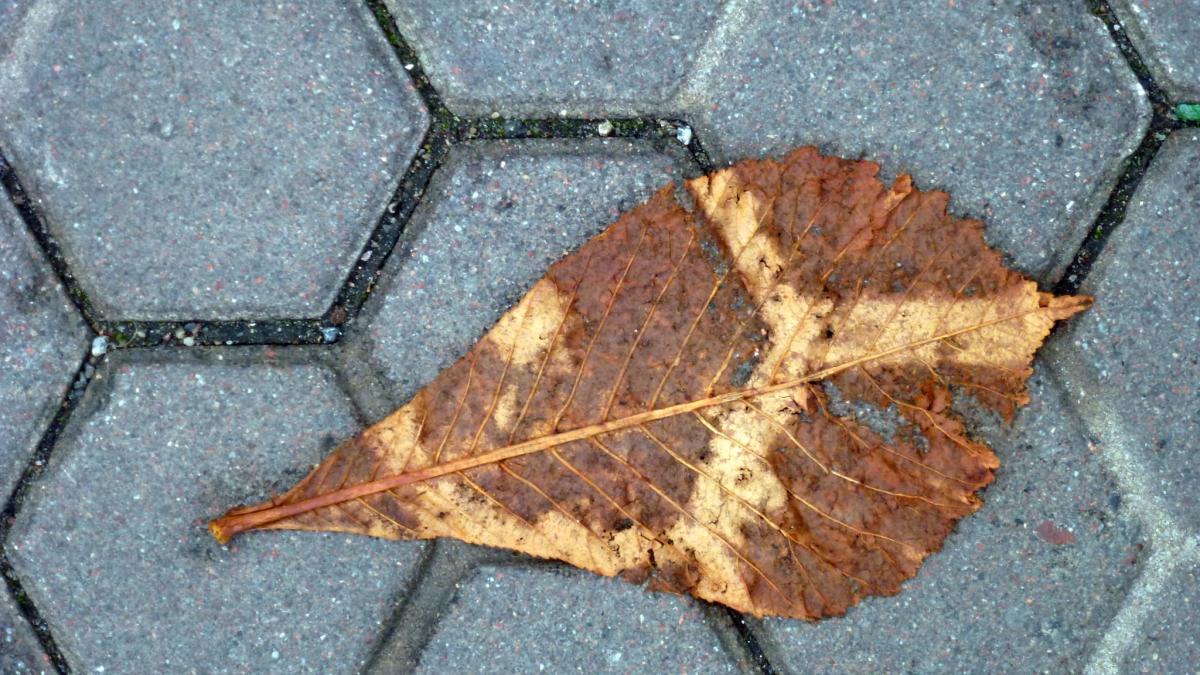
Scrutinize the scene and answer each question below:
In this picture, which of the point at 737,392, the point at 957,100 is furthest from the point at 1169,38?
the point at 737,392

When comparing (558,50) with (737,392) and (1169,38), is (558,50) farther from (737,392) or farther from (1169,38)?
(1169,38)

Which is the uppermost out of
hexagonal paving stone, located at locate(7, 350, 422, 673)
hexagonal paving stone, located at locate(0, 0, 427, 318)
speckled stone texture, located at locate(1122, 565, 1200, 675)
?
hexagonal paving stone, located at locate(0, 0, 427, 318)

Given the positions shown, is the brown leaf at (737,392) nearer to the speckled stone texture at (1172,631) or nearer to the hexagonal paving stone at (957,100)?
the hexagonal paving stone at (957,100)

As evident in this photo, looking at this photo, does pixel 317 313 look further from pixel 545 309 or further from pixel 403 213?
pixel 545 309

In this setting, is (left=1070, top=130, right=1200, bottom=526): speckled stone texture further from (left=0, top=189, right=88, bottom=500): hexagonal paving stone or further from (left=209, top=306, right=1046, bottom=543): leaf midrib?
(left=0, top=189, right=88, bottom=500): hexagonal paving stone

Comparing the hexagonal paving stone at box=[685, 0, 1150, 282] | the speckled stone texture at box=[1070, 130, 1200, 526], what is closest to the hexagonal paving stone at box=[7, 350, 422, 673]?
the hexagonal paving stone at box=[685, 0, 1150, 282]

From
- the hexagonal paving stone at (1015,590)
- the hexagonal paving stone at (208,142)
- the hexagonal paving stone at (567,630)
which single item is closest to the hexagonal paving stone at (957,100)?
the hexagonal paving stone at (1015,590)
